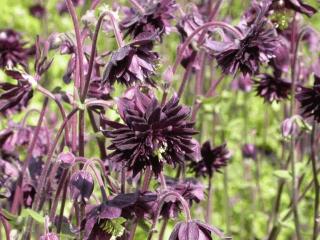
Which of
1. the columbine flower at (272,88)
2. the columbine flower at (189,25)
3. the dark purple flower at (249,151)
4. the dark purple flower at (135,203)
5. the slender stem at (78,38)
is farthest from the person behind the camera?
the dark purple flower at (249,151)

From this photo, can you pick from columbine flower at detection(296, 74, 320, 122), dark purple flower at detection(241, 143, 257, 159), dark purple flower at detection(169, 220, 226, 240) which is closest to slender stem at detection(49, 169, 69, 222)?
dark purple flower at detection(169, 220, 226, 240)

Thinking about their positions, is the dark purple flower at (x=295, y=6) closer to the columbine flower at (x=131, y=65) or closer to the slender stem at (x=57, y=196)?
the columbine flower at (x=131, y=65)

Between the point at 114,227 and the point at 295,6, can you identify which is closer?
the point at 114,227

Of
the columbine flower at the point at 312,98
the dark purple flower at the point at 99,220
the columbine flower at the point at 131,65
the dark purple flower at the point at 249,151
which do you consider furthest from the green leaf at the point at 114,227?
the dark purple flower at the point at 249,151

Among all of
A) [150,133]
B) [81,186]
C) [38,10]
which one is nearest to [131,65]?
[150,133]

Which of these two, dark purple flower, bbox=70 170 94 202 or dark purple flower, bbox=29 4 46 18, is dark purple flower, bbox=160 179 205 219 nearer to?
dark purple flower, bbox=70 170 94 202

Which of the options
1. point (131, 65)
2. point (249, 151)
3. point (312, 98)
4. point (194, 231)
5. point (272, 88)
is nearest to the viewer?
point (194, 231)

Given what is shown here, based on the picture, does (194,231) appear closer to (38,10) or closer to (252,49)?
(252,49)
